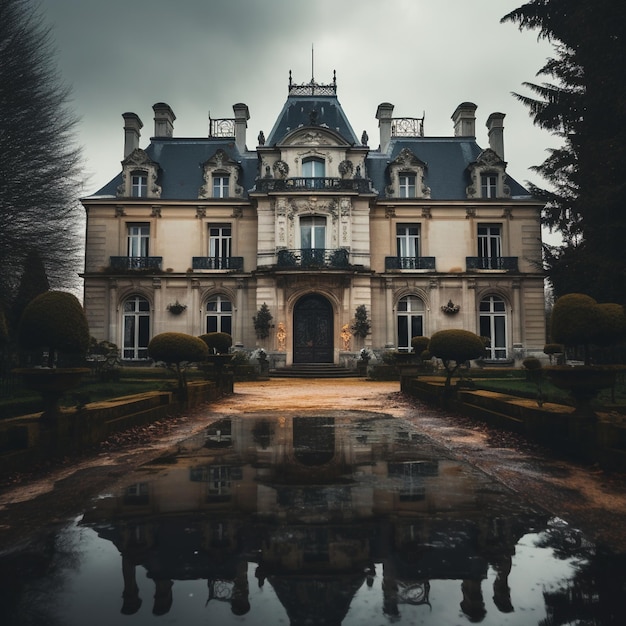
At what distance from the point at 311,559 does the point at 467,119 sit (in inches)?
1327

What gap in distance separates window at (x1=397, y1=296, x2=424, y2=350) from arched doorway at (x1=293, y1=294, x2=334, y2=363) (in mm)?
4086

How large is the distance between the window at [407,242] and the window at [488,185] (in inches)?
183

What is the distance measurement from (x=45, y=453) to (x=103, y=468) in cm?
88

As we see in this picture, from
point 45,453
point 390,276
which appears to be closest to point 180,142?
point 390,276

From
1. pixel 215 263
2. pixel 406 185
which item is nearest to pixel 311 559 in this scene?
pixel 215 263

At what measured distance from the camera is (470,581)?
284 centimetres

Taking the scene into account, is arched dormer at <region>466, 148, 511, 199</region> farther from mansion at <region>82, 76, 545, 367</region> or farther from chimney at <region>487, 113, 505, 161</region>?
chimney at <region>487, 113, 505, 161</region>

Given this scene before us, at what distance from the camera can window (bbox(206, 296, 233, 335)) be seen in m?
27.4

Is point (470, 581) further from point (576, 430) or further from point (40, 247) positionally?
point (40, 247)

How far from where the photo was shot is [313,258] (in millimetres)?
26031

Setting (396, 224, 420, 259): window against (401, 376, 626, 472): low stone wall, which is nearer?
(401, 376, 626, 472): low stone wall

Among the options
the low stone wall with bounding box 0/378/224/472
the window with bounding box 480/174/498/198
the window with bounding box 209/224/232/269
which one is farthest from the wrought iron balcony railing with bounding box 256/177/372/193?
the low stone wall with bounding box 0/378/224/472

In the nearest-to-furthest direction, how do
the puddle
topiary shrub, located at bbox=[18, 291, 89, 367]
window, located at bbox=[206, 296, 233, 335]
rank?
the puddle < topiary shrub, located at bbox=[18, 291, 89, 367] < window, located at bbox=[206, 296, 233, 335]

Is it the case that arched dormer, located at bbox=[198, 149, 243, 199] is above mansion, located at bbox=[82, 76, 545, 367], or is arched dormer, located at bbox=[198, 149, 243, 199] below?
above
